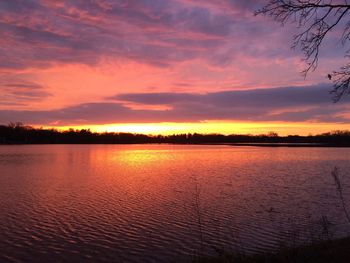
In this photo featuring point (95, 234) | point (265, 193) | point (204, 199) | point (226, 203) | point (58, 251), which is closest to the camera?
point (58, 251)

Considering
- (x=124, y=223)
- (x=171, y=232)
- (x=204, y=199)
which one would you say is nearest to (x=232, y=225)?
(x=171, y=232)

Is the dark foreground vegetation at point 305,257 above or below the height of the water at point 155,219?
above

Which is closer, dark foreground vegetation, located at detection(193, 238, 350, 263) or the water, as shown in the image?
dark foreground vegetation, located at detection(193, 238, 350, 263)

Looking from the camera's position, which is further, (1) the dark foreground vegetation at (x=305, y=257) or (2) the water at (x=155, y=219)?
(2) the water at (x=155, y=219)

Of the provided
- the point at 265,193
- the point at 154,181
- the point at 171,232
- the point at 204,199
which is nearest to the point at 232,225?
the point at 171,232

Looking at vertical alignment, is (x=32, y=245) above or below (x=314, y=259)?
below

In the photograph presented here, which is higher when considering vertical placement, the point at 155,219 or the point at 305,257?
the point at 305,257

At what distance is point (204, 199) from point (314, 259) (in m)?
12.6

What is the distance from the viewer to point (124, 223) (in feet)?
50.9

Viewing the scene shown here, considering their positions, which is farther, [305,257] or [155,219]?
[155,219]

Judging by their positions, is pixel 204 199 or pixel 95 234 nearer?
pixel 95 234

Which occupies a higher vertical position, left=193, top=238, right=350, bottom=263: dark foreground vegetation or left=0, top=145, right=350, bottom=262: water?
left=193, top=238, right=350, bottom=263: dark foreground vegetation

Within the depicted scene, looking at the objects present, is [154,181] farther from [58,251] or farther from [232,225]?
[58,251]

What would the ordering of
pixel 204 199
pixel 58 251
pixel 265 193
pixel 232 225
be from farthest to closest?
pixel 265 193
pixel 204 199
pixel 232 225
pixel 58 251
